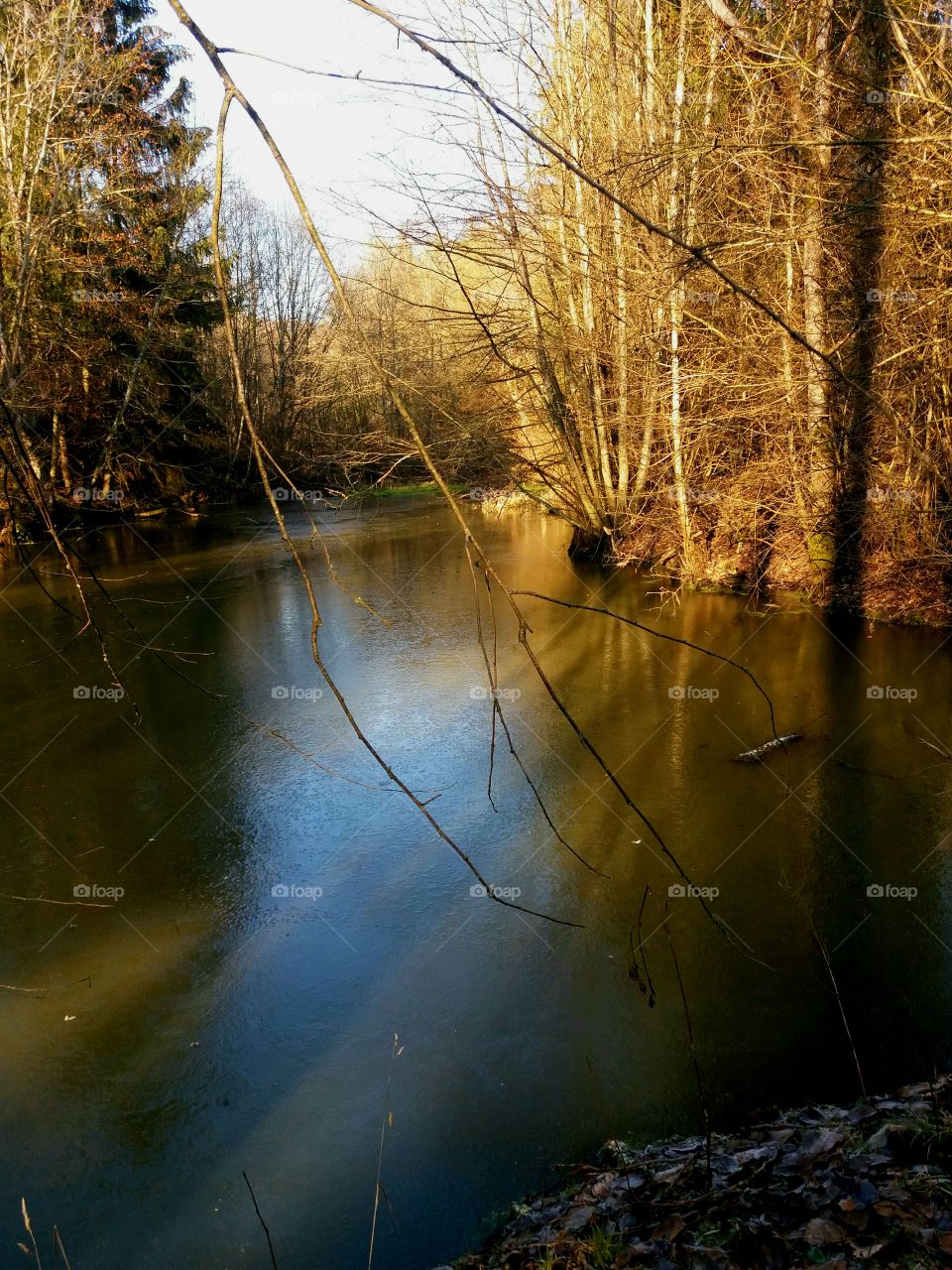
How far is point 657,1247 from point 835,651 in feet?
21.4

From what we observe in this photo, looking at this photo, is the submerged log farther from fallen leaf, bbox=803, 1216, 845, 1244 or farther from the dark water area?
fallen leaf, bbox=803, 1216, 845, 1244

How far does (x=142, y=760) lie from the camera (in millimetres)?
5957

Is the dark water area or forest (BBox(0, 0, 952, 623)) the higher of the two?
forest (BBox(0, 0, 952, 623))

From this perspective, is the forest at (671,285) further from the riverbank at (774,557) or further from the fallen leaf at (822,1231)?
the fallen leaf at (822,1231)

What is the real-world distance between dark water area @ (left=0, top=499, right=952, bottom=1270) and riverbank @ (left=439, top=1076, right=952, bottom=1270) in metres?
0.21

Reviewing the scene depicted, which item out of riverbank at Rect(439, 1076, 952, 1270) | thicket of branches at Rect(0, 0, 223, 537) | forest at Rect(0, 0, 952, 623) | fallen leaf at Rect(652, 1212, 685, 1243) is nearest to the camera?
riverbank at Rect(439, 1076, 952, 1270)

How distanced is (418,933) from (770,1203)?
6.97 ft

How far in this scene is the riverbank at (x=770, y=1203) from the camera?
1.95 metres

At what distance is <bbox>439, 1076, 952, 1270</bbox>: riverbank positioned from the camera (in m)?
1.95

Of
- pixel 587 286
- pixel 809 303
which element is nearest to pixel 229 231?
pixel 587 286

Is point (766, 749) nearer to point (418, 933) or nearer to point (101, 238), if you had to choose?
point (418, 933)

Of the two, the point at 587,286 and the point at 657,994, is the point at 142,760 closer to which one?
the point at 657,994

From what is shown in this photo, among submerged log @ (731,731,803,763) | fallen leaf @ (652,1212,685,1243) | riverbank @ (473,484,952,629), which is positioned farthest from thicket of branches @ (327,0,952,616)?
fallen leaf @ (652,1212,685,1243)

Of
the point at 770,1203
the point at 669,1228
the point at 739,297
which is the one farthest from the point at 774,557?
the point at 669,1228
